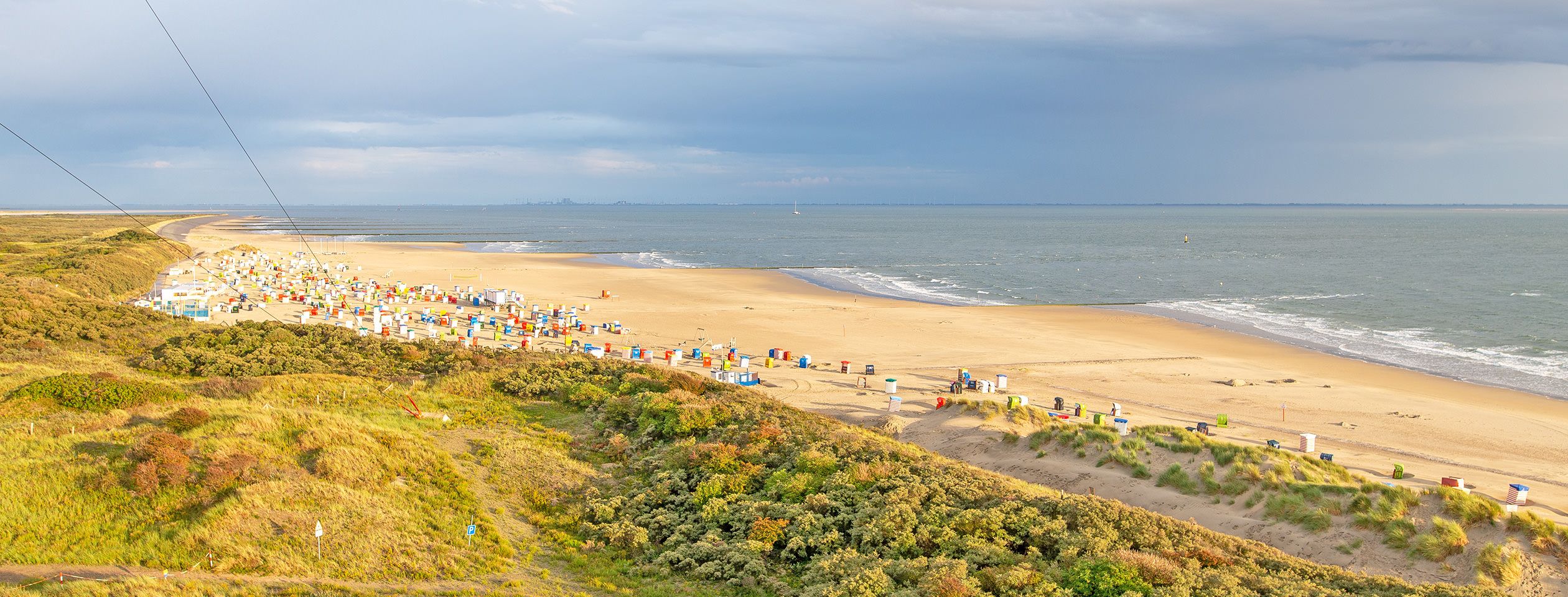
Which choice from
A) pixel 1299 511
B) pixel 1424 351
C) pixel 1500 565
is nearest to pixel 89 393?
pixel 1299 511

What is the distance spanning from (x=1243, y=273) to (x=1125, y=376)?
52.1m

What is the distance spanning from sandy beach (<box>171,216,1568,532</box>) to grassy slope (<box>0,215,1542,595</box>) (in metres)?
5.99

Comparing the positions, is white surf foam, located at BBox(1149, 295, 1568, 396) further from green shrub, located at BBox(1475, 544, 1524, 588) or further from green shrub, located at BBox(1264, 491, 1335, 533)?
green shrub, located at BBox(1475, 544, 1524, 588)

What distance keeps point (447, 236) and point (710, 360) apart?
12033 cm

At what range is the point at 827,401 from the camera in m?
27.5

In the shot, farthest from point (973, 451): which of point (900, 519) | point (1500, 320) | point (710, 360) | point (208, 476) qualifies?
point (1500, 320)

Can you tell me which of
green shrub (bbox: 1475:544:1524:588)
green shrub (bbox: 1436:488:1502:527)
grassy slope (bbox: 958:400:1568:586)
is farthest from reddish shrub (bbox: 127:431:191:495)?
green shrub (bbox: 1436:488:1502:527)

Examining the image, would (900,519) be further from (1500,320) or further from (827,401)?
(1500,320)

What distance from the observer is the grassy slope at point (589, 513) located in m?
11.5

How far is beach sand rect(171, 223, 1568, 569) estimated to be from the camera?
22.9 m

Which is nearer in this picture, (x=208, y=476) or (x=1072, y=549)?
(x=1072, y=549)

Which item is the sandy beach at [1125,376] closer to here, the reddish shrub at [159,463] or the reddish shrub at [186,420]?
the reddish shrub at [186,420]

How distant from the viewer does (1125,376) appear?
1287 inches

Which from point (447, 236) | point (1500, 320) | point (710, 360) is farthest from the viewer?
point (447, 236)
